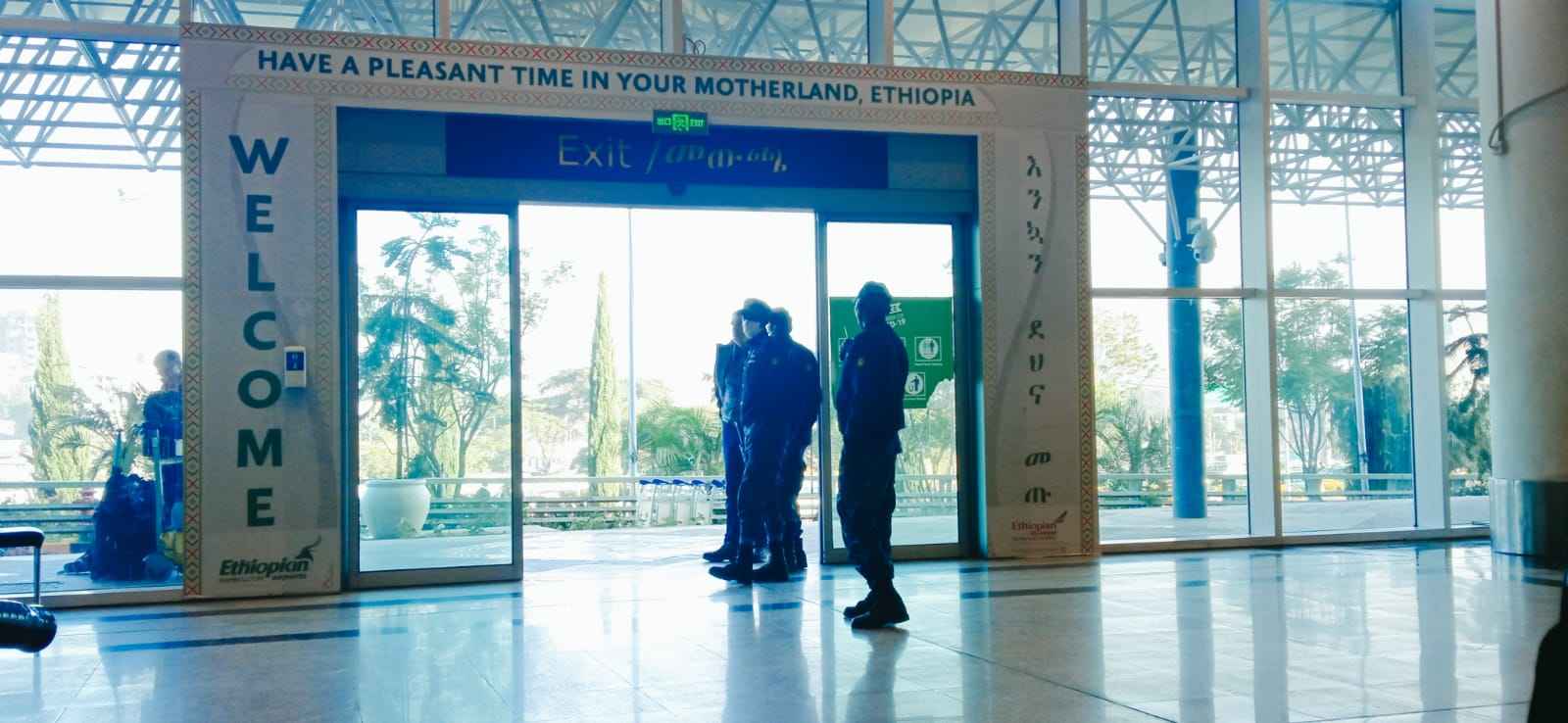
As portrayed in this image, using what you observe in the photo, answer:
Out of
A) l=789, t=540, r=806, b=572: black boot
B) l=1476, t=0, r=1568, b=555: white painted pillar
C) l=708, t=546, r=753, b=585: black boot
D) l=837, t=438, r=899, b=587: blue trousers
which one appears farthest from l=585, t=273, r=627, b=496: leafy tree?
l=837, t=438, r=899, b=587: blue trousers

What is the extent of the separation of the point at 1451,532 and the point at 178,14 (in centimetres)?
984

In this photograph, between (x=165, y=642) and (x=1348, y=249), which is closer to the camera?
(x=165, y=642)

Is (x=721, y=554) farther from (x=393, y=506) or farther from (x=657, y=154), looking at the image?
(x=657, y=154)

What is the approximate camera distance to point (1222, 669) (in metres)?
4.96

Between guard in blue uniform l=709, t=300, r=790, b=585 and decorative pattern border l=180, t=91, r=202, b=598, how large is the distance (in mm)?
3048

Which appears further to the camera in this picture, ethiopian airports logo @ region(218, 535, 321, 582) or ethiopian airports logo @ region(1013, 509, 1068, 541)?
ethiopian airports logo @ region(1013, 509, 1068, 541)

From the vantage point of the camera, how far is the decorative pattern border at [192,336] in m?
7.80

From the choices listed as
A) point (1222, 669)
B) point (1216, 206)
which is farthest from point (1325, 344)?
point (1222, 669)

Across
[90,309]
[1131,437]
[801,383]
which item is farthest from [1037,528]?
[90,309]

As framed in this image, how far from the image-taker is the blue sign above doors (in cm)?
843

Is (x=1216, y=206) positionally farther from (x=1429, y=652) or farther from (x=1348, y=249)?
(x=1429, y=652)

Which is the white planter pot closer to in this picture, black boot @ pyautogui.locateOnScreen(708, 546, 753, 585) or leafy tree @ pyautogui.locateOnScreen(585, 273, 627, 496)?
black boot @ pyautogui.locateOnScreen(708, 546, 753, 585)

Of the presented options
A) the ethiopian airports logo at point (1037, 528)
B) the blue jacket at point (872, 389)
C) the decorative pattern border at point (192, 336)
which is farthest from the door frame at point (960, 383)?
the decorative pattern border at point (192, 336)

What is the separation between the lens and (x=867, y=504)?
6176 millimetres
